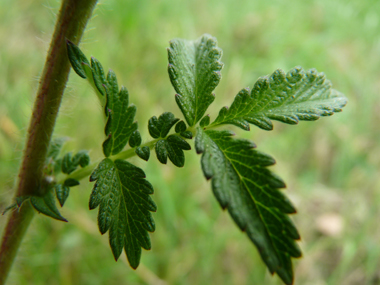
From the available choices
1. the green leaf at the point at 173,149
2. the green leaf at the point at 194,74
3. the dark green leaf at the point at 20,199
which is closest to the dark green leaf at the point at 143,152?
the green leaf at the point at 173,149

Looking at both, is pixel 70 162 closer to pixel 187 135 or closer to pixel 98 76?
pixel 98 76

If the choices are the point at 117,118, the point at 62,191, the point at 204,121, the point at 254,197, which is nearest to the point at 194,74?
the point at 204,121

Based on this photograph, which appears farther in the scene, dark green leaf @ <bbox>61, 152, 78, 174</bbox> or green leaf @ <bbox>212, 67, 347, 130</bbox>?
dark green leaf @ <bbox>61, 152, 78, 174</bbox>

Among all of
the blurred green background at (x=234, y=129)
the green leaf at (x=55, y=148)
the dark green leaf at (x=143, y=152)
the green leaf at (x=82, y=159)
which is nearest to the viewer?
the dark green leaf at (x=143, y=152)

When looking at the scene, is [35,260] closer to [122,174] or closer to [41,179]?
[41,179]

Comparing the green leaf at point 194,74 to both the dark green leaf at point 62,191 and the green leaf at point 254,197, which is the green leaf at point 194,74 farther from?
the dark green leaf at point 62,191

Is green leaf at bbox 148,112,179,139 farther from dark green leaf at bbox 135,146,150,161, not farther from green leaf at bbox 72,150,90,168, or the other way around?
green leaf at bbox 72,150,90,168

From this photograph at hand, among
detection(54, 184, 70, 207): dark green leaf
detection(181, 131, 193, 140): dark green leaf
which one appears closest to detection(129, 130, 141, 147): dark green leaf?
detection(181, 131, 193, 140): dark green leaf
